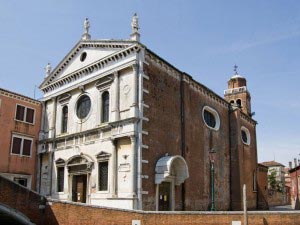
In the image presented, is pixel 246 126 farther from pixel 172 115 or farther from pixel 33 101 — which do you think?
pixel 33 101

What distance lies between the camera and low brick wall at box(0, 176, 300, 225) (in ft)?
46.4

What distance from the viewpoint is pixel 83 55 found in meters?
24.0

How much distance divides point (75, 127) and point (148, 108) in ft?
20.5

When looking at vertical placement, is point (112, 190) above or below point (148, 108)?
below

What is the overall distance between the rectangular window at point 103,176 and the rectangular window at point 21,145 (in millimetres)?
7363

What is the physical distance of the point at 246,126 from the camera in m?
33.7

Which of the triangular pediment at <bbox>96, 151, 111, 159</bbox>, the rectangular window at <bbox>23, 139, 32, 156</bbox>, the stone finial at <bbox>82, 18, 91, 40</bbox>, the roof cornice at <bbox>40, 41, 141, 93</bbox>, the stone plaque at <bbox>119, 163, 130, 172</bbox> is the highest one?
the stone finial at <bbox>82, 18, 91, 40</bbox>

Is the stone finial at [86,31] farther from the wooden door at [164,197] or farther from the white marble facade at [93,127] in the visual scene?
the wooden door at [164,197]

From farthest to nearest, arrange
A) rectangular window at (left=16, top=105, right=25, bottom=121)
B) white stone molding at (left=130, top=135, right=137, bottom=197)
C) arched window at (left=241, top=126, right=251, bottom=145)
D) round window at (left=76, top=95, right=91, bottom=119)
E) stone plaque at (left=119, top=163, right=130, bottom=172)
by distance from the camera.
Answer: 1. arched window at (left=241, top=126, right=251, bottom=145)
2. rectangular window at (left=16, top=105, right=25, bottom=121)
3. round window at (left=76, top=95, right=91, bottom=119)
4. stone plaque at (left=119, top=163, right=130, bottom=172)
5. white stone molding at (left=130, top=135, right=137, bottom=197)

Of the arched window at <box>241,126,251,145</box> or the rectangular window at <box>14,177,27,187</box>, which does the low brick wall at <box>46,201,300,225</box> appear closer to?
the rectangular window at <box>14,177,27,187</box>

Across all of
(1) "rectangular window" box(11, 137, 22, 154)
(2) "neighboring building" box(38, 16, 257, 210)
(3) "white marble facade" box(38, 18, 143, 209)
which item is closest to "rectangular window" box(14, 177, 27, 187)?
(3) "white marble facade" box(38, 18, 143, 209)

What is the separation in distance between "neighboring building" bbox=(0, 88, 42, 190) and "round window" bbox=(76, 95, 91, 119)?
4.52m

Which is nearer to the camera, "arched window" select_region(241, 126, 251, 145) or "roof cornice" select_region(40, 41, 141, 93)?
"roof cornice" select_region(40, 41, 141, 93)

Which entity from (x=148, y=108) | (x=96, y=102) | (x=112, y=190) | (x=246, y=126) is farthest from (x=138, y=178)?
(x=246, y=126)
